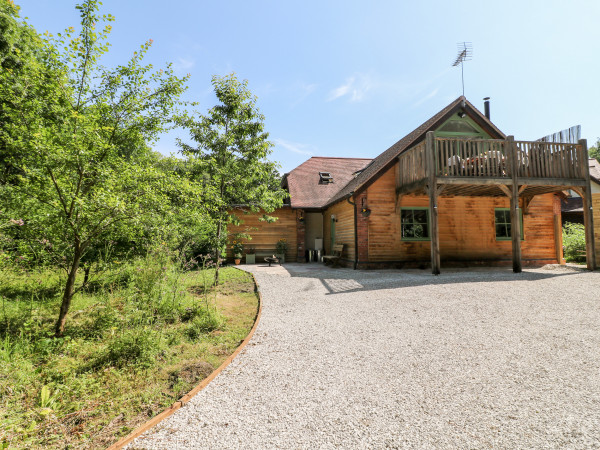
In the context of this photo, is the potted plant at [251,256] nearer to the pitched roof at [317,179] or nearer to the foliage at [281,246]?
the foliage at [281,246]

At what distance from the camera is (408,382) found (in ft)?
9.02


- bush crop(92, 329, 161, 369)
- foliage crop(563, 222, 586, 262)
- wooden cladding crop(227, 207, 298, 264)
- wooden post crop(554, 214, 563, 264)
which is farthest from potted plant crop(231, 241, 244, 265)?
foliage crop(563, 222, 586, 262)

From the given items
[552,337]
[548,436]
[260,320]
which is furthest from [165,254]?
[552,337]

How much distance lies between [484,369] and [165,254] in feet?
15.2

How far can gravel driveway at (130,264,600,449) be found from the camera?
2039 mm

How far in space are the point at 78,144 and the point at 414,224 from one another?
10.7 m

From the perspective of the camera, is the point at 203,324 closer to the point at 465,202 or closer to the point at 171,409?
the point at 171,409

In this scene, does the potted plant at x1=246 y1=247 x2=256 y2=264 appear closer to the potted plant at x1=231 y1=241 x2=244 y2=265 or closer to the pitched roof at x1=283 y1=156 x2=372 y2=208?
the potted plant at x1=231 y1=241 x2=244 y2=265

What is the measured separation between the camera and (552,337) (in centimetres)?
379

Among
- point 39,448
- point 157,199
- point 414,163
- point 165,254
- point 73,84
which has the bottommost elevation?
point 39,448

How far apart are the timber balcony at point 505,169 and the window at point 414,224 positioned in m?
1.61

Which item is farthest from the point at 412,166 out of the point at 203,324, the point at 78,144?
the point at 78,144

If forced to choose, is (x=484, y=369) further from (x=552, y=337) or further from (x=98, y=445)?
(x=98, y=445)

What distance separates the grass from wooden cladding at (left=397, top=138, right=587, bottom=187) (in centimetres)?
746
